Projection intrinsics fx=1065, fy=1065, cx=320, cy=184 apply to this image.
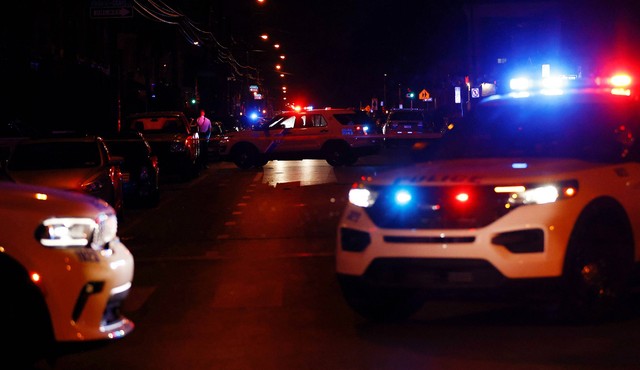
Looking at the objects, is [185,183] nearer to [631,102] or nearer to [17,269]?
[631,102]

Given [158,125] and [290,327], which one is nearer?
[290,327]

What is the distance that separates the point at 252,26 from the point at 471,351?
9536 centimetres

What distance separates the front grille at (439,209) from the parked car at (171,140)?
18.4 metres

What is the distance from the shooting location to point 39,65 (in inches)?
1399

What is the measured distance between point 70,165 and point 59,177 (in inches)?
29.8

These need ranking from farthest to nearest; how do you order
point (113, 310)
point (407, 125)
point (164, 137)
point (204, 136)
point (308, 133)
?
point (407, 125)
point (204, 136)
point (308, 133)
point (164, 137)
point (113, 310)

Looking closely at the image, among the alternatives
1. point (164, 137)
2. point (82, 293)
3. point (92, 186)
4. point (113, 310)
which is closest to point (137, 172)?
point (92, 186)

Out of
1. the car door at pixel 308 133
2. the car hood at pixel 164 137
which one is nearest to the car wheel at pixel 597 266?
the car hood at pixel 164 137

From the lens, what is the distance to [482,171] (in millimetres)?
8000

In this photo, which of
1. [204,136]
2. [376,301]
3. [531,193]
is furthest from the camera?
[204,136]

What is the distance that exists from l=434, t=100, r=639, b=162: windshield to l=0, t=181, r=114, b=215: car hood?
12.0 ft

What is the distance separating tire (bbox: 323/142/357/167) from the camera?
108ft

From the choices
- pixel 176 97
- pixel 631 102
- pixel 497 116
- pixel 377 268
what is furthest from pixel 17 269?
pixel 176 97

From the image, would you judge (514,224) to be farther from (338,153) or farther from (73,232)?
(338,153)
